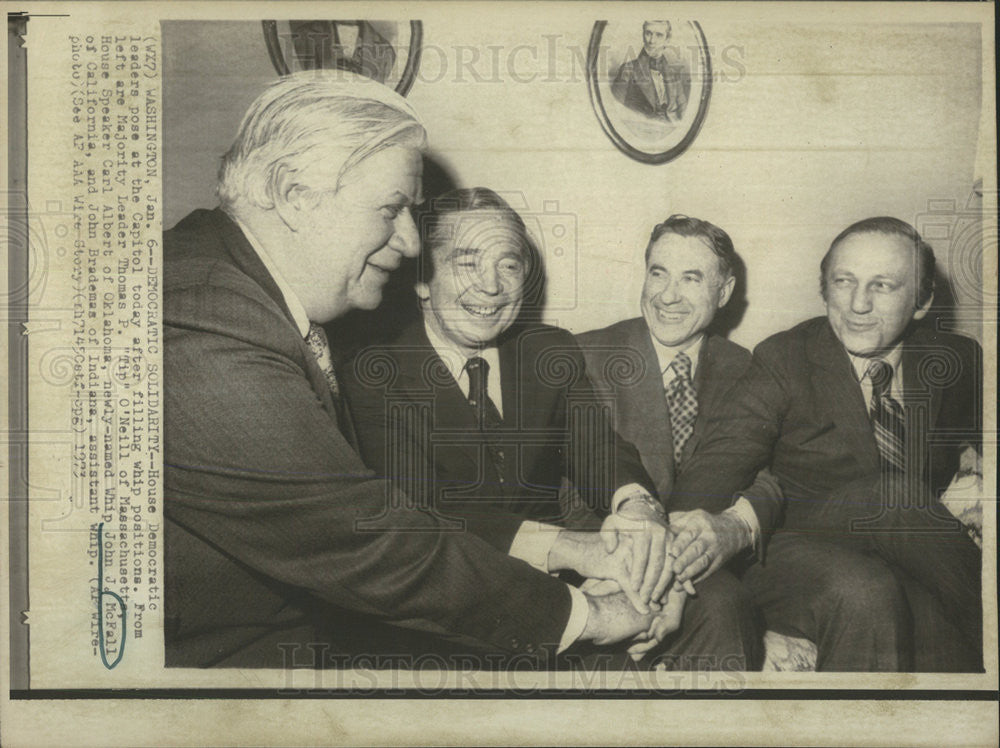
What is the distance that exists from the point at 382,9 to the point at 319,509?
1.63 metres

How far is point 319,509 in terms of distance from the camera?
3025 mm

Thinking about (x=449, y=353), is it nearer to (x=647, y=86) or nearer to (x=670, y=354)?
(x=670, y=354)

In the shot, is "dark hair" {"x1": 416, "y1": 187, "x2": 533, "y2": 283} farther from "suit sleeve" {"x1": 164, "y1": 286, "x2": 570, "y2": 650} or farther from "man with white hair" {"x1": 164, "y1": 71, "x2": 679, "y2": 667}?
"suit sleeve" {"x1": 164, "y1": 286, "x2": 570, "y2": 650}

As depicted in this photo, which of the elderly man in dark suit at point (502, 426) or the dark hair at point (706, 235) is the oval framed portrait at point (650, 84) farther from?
the elderly man in dark suit at point (502, 426)

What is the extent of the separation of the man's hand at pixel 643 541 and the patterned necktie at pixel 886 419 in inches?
30.1

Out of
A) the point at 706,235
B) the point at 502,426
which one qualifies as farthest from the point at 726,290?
the point at 502,426

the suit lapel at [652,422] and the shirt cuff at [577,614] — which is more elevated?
the suit lapel at [652,422]

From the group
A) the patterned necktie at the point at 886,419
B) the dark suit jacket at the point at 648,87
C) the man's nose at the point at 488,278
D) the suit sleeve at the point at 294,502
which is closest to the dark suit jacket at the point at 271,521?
the suit sleeve at the point at 294,502

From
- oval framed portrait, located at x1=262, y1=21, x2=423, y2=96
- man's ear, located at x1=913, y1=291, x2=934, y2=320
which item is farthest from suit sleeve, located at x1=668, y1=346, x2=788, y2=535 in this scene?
oval framed portrait, located at x1=262, y1=21, x2=423, y2=96

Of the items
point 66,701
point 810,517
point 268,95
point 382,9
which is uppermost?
point 382,9

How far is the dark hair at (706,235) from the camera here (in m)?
3.16

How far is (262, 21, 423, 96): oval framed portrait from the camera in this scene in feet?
10.3

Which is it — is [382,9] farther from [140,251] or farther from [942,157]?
[942,157]

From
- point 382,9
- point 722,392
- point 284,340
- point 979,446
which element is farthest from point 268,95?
point 979,446
